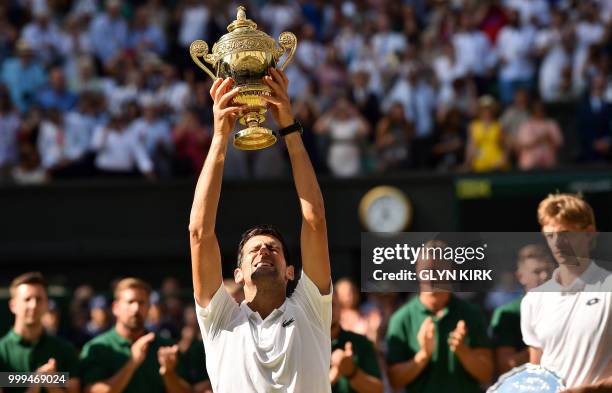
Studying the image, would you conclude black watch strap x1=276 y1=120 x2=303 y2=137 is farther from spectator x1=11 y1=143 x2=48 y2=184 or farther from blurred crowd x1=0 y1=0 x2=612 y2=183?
spectator x1=11 y1=143 x2=48 y2=184

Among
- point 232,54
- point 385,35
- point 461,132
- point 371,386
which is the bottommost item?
point 371,386

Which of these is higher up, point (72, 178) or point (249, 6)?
point (249, 6)

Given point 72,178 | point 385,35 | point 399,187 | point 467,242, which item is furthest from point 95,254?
point 467,242

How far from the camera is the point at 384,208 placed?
53.5 feet

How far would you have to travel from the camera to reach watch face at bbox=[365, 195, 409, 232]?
53.2 ft

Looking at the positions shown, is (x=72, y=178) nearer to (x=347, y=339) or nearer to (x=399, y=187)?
(x=399, y=187)

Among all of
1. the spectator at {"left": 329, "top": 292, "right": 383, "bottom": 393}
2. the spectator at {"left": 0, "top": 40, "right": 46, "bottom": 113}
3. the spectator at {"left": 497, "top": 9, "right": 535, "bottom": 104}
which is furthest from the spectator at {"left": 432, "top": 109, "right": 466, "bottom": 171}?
the spectator at {"left": 329, "top": 292, "right": 383, "bottom": 393}

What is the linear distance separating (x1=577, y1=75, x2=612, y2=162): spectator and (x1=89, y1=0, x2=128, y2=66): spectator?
251 inches

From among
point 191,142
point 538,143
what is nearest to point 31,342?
point 191,142

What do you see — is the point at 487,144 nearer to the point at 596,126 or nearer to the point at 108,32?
the point at 596,126

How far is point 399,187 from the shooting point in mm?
16266

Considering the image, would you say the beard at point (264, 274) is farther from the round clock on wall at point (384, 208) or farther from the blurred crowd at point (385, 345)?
the round clock on wall at point (384, 208)

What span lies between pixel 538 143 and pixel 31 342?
8742 mm

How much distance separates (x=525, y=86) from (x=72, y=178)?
18.6 ft
